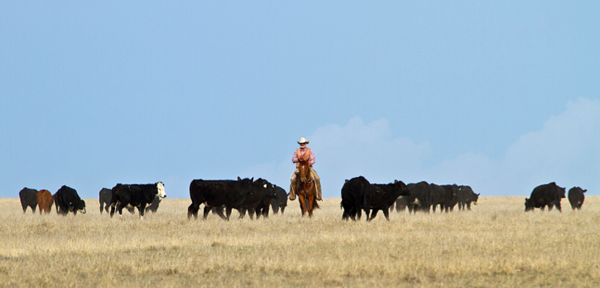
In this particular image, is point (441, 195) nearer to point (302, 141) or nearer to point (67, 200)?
point (302, 141)

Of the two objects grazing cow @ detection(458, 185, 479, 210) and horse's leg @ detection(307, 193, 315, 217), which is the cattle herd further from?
grazing cow @ detection(458, 185, 479, 210)

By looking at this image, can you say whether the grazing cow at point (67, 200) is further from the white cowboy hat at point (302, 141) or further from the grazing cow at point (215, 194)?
the white cowboy hat at point (302, 141)

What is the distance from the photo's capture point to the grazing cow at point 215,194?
17.7 metres

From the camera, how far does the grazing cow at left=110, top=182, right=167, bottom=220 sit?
2025 centimetres

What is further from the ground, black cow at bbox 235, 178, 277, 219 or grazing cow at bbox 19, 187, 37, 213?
grazing cow at bbox 19, 187, 37, 213

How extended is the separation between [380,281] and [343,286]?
20.7 inches

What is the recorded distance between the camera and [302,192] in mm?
18109

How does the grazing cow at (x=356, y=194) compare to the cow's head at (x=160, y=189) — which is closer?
the grazing cow at (x=356, y=194)

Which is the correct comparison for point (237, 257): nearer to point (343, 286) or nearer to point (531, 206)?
point (343, 286)

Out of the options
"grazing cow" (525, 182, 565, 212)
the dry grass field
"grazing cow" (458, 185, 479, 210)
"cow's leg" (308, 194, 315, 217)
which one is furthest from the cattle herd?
"grazing cow" (458, 185, 479, 210)

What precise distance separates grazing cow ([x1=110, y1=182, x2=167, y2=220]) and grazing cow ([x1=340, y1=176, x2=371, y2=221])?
7650 millimetres

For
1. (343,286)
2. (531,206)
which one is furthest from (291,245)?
(531,206)

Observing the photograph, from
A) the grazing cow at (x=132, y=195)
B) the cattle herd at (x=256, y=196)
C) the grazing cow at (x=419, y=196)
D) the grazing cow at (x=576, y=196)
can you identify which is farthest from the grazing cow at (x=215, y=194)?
the grazing cow at (x=576, y=196)

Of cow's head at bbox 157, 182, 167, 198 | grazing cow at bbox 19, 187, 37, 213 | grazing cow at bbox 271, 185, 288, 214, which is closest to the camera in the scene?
cow's head at bbox 157, 182, 167, 198
